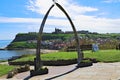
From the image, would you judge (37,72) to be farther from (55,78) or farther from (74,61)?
(74,61)

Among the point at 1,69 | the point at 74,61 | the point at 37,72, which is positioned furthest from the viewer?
the point at 74,61

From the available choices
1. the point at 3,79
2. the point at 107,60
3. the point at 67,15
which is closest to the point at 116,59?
the point at 107,60

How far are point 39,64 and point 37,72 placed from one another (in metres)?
0.57

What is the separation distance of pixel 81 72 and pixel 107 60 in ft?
19.0

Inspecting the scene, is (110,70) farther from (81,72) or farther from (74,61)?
(74,61)

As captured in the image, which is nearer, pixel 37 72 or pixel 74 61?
pixel 37 72

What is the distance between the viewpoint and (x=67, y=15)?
22.3 m

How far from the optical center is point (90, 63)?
883 inches

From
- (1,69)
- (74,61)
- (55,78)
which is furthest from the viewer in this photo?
(74,61)

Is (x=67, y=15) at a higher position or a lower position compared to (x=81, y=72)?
higher

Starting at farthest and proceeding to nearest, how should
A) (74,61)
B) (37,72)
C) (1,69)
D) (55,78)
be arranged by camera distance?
(74,61), (1,69), (37,72), (55,78)

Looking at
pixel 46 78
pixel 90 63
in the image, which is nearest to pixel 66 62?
pixel 90 63

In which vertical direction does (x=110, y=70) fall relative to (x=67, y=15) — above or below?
below

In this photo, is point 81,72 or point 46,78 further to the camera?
point 81,72
